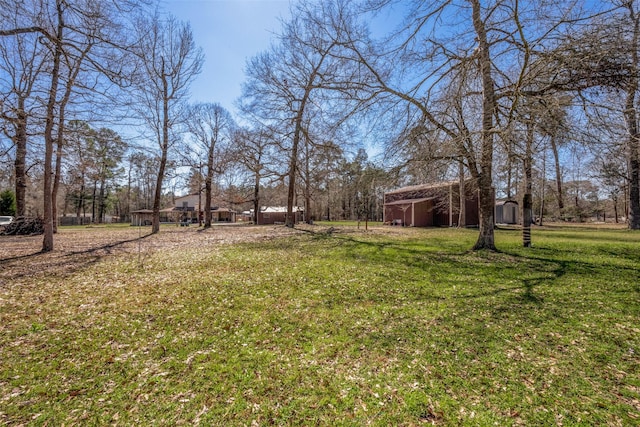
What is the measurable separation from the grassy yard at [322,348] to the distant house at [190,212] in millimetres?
48438

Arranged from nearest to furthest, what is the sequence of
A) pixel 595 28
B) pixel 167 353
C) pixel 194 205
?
pixel 167 353 < pixel 595 28 < pixel 194 205

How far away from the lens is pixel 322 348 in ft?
11.7

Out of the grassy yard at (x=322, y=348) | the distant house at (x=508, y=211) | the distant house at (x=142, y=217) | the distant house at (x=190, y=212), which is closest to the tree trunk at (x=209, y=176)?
the grassy yard at (x=322, y=348)

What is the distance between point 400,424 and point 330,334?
1.66 metres

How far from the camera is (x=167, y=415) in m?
2.47

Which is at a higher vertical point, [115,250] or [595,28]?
[595,28]

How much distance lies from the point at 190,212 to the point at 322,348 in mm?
55219

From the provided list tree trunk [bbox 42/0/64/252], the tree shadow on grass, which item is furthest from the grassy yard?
tree trunk [bbox 42/0/64/252]

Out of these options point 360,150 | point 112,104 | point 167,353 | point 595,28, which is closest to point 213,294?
point 167,353

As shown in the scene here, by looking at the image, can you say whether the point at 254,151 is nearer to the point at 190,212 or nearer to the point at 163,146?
the point at 163,146

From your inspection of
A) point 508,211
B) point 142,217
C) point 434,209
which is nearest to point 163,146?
point 434,209

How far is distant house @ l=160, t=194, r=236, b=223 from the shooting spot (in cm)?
5181

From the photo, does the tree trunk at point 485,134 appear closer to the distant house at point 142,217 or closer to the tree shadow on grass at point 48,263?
the tree shadow on grass at point 48,263

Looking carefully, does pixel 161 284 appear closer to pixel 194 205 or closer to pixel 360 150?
pixel 360 150
